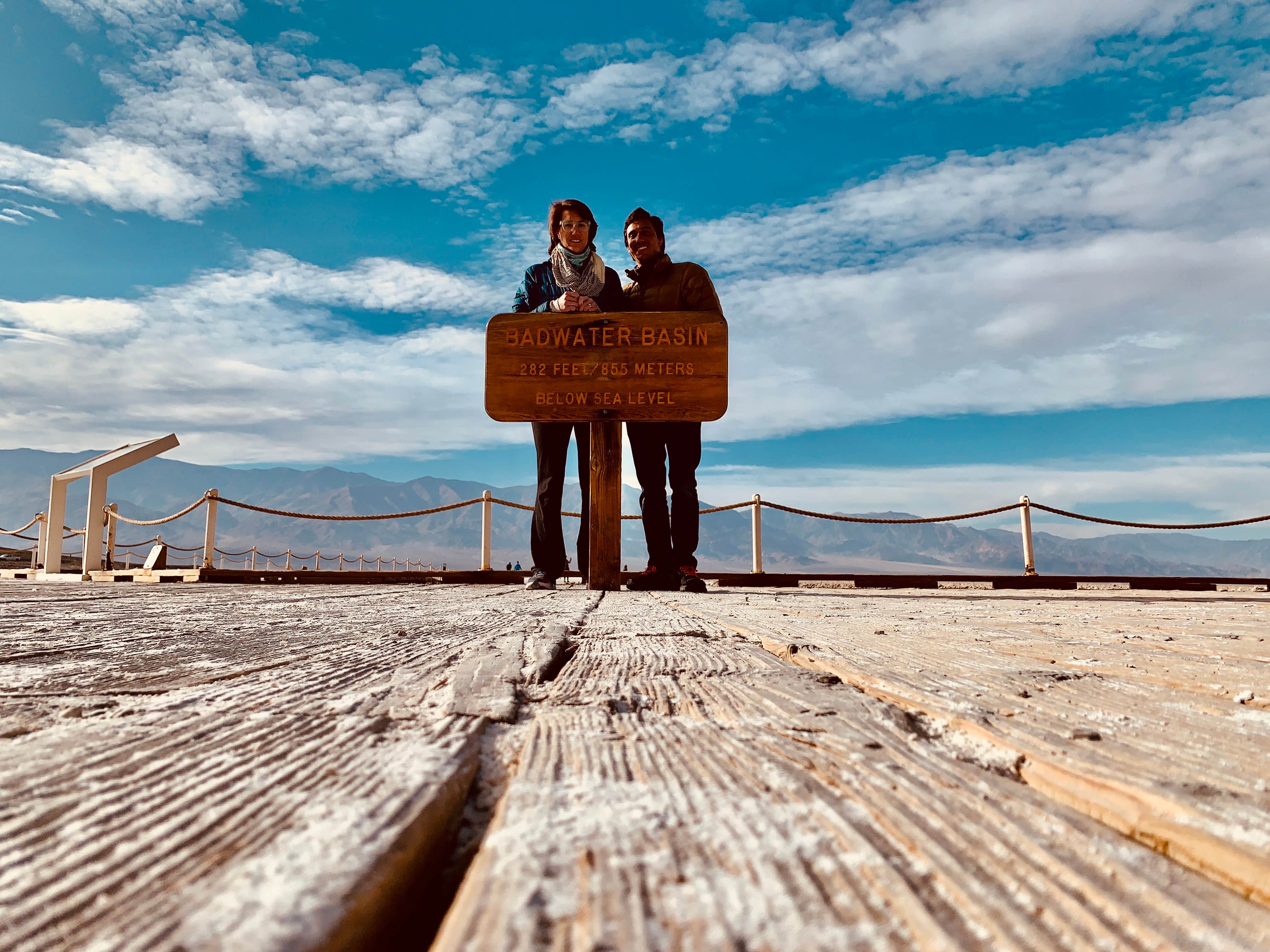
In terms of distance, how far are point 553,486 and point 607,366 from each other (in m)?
0.81

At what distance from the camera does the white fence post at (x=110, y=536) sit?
9.34 metres

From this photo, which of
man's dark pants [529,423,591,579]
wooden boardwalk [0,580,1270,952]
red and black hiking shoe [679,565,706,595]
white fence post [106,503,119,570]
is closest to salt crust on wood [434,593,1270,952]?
wooden boardwalk [0,580,1270,952]

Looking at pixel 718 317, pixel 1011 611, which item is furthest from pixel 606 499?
pixel 1011 611

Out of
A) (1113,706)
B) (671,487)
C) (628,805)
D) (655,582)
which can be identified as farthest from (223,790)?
(671,487)

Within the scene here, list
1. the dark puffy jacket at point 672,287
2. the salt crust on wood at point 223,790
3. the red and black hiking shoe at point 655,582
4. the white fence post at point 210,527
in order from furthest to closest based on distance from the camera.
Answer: the white fence post at point 210,527 < the dark puffy jacket at point 672,287 < the red and black hiking shoe at point 655,582 < the salt crust on wood at point 223,790

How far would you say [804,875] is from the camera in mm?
317

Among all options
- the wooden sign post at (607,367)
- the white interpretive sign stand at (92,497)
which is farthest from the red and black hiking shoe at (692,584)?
the white interpretive sign stand at (92,497)

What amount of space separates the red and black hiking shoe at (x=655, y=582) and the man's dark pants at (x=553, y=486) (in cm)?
50

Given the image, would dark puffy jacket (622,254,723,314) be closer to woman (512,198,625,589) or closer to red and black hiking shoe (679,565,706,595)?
woman (512,198,625,589)

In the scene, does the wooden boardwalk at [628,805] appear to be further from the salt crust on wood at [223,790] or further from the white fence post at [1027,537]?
the white fence post at [1027,537]

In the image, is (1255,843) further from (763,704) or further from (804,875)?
(763,704)

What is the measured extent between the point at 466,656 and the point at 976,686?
0.61 meters

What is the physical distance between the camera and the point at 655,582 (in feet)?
14.1

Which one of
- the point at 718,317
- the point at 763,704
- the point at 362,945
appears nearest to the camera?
the point at 362,945
